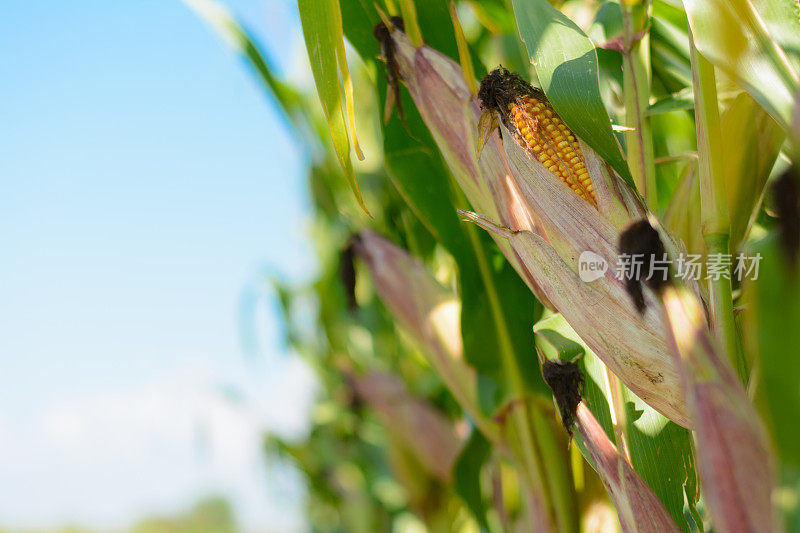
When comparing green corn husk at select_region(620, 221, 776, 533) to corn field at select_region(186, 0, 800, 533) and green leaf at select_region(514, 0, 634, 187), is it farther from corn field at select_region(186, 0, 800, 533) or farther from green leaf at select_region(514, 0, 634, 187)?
green leaf at select_region(514, 0, 634, 187)

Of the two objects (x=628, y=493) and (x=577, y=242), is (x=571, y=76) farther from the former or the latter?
(x=628, y=493)

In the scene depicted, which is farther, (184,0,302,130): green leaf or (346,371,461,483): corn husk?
(346,371,461,483): corn husk

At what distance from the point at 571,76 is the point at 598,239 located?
9 cm

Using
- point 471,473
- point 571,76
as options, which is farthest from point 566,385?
point 471,473

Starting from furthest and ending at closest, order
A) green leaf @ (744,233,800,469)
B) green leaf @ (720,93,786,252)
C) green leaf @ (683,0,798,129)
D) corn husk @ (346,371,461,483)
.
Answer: corn husk @ (346,371,461,483) < green leaf @ (720,93,786,252) < green leaf @ (683,0,798,129) < green leaf @ (744,233,800,469)

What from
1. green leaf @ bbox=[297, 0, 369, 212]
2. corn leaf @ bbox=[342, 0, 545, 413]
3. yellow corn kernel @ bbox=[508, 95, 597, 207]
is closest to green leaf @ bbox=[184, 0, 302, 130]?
corn leaf @ bbox=[342, 0, 545, 413]

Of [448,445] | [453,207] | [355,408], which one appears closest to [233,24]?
[453,207]

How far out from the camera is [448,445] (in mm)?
943

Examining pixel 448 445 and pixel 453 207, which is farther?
pixel 448 445

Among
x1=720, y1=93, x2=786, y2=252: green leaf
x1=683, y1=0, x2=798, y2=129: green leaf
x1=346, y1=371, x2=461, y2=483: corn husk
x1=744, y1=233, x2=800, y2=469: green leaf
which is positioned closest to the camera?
x1=744, y1=233, x2=800, y2=469: green leaf

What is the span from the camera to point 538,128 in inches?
14.1

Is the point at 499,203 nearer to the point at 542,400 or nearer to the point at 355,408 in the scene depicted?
the point at 542,400

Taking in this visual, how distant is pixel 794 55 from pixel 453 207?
0.31 m

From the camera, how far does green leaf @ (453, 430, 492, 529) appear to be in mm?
680
